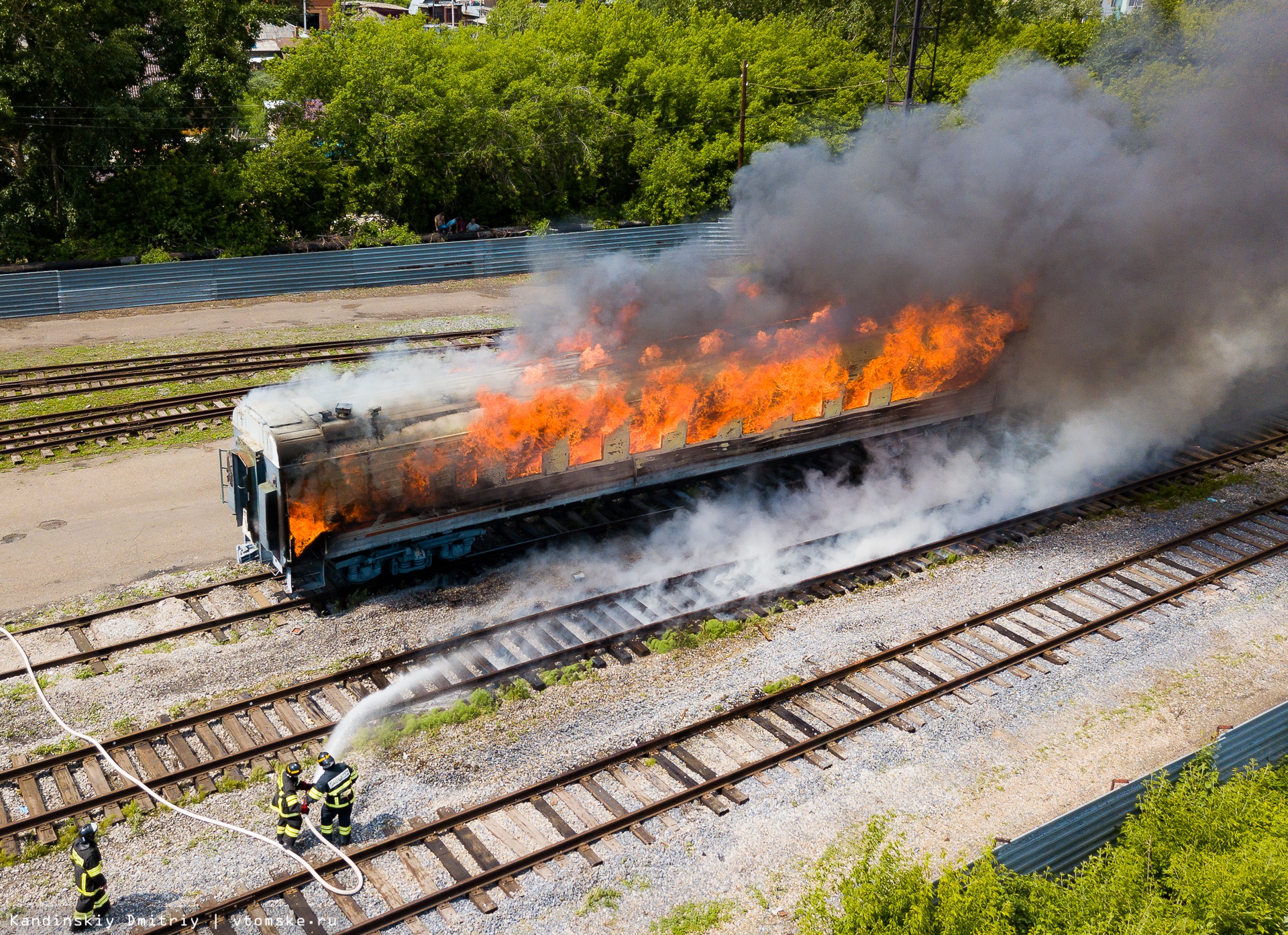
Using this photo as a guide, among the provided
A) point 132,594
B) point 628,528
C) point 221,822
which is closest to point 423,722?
point 221,822

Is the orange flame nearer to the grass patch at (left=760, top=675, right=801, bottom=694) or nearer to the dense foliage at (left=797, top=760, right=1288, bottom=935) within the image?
the grass patch at (left=760, top=675, right=801, bottom=694)

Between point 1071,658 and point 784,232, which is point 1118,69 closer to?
point 784,232

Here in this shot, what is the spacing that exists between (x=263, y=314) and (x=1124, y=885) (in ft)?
88.2

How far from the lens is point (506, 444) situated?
44.0 feet

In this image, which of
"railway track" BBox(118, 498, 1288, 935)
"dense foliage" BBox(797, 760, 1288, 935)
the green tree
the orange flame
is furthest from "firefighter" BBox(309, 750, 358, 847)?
the green tree

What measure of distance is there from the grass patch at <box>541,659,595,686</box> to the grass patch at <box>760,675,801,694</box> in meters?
2.21

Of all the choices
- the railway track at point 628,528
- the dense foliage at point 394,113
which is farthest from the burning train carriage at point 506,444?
the dense foliage at point 394,113

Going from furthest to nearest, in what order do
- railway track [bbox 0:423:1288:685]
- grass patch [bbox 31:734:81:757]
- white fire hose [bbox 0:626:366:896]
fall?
railway track [bbox 0:423:1288:685] < grass patch [bbox 31:734:81:757] < white fire hose [bbox 0:626:366:896]

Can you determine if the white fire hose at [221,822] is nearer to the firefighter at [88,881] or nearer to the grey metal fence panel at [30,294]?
the firefighter at [88,881]

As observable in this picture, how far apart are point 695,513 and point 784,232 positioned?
617cm

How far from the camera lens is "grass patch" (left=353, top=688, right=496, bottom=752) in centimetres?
1083

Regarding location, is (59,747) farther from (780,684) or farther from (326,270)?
(326,270)

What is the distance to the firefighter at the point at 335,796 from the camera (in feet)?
29.9

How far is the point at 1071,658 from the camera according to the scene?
1283cm
